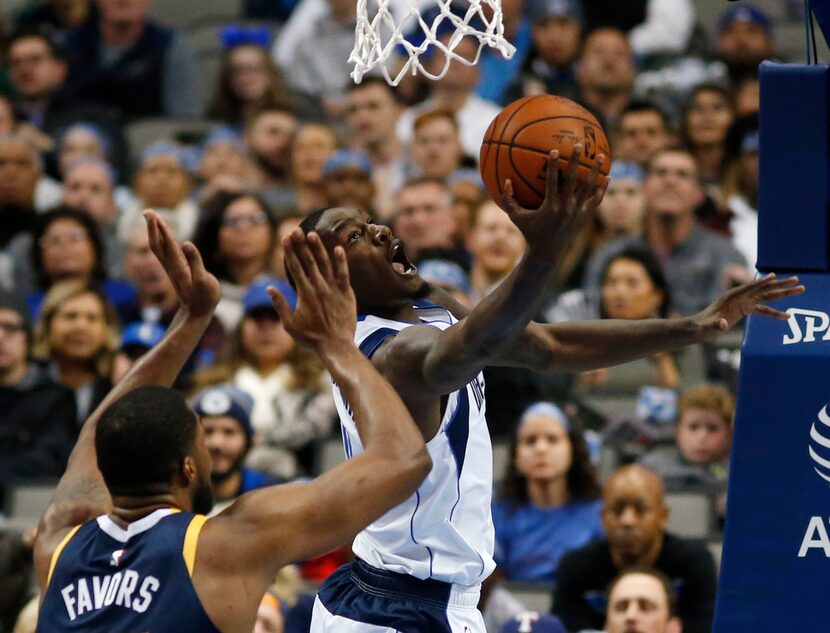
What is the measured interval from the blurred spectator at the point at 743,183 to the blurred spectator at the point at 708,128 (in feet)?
0.37

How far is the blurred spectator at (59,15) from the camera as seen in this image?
12570mm

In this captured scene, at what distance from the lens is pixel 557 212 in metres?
4.12

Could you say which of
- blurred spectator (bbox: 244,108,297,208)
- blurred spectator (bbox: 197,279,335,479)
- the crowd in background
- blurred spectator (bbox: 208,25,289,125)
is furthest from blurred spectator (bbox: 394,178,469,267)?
blurred spectator (bbox: 208,25,289,125)

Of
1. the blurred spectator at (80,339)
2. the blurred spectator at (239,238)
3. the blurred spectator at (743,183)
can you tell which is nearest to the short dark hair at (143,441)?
the blurred spectator at (80,339)

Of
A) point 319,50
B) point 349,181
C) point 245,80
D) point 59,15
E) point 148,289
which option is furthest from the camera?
point 59,15

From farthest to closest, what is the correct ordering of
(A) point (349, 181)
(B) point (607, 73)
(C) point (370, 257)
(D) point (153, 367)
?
(B) point (607, 73) < (A) point (349, 181) < (C) point (370, 257) < (D) point (153, 367)

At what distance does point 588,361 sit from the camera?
5191 mm

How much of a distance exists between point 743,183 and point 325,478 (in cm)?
672

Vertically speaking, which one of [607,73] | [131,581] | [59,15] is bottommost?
[131,581]

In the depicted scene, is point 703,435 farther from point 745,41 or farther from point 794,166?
point 745,41

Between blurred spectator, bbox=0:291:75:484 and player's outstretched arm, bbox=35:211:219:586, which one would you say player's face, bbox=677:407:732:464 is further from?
player's outstretched arm, bbox=35:211:219:586

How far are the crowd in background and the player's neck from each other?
13 millimetres

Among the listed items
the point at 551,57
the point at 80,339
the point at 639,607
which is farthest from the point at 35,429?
the point at 551,57

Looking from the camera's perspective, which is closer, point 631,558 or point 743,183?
point 631,558
